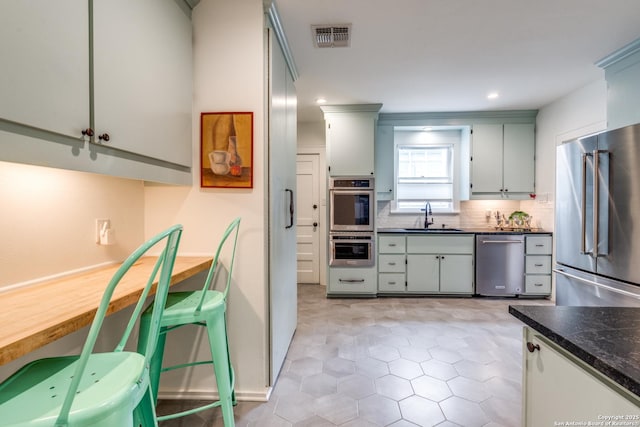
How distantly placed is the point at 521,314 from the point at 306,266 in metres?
3.78

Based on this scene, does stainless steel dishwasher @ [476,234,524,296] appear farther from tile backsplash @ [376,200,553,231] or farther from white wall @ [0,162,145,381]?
white wall @ [0,162,145,381]

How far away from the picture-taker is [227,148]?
1804mm

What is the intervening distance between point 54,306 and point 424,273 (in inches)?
148

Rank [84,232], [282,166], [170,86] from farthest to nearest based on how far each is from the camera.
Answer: [282,166] → [170,86] → [84,232]

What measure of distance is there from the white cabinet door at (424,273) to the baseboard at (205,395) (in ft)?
8.64

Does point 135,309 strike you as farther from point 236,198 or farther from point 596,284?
point 596,284

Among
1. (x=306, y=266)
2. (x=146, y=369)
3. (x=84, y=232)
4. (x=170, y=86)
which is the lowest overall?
(x=306, y=266)

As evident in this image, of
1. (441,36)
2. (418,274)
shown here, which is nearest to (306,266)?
(418,274)

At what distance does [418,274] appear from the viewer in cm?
394

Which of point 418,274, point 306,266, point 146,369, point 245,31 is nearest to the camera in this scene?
point 146,369

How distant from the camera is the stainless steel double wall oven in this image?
3.90 metres

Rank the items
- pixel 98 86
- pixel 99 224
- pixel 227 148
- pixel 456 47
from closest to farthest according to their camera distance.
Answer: pixel 98 86 → pixel 99 224 → pixel 227 148 → pixel 456 47

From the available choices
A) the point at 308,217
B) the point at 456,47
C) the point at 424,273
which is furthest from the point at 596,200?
the point at 308,217

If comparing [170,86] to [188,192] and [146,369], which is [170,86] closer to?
[188,192]
